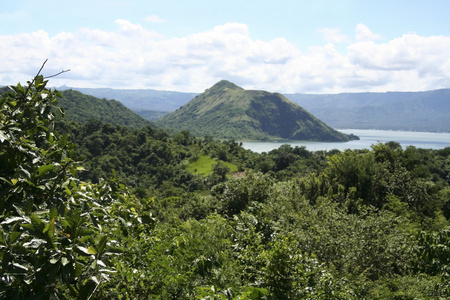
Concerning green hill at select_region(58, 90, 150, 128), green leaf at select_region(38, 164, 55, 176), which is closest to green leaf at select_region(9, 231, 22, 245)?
green leaf at select_region(38, 164, 55, 176)

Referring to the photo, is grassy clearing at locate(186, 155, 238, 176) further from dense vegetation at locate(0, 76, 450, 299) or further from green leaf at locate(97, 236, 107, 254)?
green leaf at locate(97, 236, 107, 254)

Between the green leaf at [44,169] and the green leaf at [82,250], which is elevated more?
the green leaf at [44,169]

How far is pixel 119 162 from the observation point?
73875 mm

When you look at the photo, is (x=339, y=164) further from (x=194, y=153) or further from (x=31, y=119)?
(x=194, y=153)

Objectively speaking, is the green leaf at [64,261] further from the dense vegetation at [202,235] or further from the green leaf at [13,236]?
the green leaf at [13,236]

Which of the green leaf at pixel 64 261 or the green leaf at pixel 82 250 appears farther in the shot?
the green leaf at pixel 82 250

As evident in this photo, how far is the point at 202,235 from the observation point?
5.79 metres

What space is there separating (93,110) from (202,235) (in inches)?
5520

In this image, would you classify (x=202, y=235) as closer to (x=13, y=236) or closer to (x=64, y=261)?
(x=64, y=261)

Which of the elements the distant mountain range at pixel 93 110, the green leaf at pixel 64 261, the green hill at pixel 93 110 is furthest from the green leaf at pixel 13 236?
the green hill at pixel 93 110

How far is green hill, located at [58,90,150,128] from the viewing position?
4665 inches

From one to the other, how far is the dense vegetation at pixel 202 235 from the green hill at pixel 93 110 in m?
109

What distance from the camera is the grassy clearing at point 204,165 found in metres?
77.8

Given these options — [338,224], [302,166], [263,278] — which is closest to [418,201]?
[338,224]
